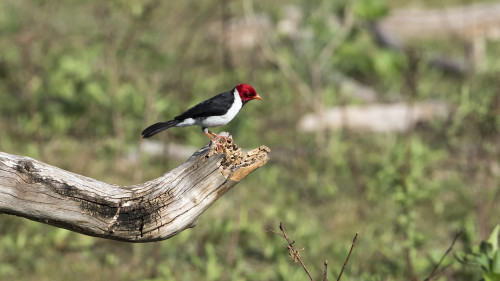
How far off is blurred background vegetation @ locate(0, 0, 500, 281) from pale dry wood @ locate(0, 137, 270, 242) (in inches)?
62.2

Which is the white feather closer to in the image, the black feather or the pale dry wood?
the black feather

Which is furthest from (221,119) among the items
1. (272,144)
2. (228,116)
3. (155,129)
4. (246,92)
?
(272,144)

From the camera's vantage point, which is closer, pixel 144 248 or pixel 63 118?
pixel 144 248

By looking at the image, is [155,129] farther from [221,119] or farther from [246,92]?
[246,92]

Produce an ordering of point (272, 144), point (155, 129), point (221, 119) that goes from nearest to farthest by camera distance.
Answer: point (155, 129) → point (221, 119) → point (272, 144)

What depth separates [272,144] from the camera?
894cm

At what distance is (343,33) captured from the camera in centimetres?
831

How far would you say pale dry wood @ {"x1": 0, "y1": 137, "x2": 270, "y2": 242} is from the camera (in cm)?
315

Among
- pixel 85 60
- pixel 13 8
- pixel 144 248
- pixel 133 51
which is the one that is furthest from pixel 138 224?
pixel 13 8

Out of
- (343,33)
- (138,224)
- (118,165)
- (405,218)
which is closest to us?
(138,224)

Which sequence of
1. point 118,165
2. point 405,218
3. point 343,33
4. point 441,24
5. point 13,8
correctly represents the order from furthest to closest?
point 441,24 → point 13,8 → point 343,33 → point 118,165 → point 405,218

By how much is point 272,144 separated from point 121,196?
574 centimetres

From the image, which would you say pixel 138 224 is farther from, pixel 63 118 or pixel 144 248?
pixel 63 118

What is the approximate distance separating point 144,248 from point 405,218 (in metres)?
2.63
